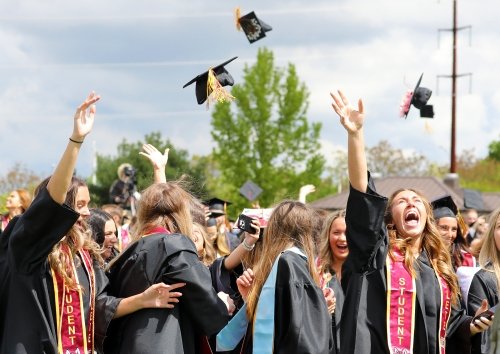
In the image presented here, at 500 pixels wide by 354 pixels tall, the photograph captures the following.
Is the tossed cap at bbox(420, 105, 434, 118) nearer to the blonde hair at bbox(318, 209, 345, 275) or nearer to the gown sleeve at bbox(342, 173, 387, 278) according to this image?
the blonde hair at bbox(318, 209, 345, 275)

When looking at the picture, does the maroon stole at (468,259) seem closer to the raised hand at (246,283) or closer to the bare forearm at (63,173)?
the raised hand at (246,283)

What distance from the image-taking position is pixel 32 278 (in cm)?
438

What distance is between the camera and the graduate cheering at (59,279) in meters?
4.20

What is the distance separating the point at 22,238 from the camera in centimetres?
421

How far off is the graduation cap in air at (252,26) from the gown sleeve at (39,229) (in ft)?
12.3

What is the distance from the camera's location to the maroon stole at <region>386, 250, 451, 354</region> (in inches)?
190

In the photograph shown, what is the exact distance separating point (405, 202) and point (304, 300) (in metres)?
0.88

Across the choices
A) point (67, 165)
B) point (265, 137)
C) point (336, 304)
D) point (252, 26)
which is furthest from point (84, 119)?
point (265, 137)

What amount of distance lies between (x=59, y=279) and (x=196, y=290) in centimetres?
72

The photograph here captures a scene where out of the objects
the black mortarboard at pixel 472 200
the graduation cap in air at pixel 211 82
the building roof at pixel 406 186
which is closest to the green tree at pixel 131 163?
the building roof at pixel 406 186

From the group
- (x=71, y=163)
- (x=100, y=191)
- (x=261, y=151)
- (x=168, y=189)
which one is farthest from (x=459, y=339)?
(x=100, y=191)

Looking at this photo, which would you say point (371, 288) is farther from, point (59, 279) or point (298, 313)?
point (59, 279)

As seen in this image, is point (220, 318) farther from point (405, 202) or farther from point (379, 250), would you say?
point (405, 202)

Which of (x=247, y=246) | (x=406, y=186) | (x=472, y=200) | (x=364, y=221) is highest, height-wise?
(x=406, y=186)
